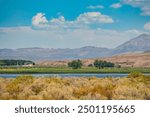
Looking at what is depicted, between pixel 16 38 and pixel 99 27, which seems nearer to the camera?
pixel 99 27

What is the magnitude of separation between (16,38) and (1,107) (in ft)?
128

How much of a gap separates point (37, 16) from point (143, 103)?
29409 mm

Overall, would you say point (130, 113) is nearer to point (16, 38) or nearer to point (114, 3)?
point (114, 3)

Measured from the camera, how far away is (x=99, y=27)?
163 ft

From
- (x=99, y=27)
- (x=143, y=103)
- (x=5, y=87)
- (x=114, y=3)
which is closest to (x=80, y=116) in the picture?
(x=143, y=103)

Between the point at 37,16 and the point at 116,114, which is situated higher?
the point at 37,16

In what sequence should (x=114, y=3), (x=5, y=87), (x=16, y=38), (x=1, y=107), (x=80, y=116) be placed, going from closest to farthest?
(x=80, y=116) → (x=1, y=107) → (x=5, y=87) → (x=114, y=3) → (x=16, y=38)

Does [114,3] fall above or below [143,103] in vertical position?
above

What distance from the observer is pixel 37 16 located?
4588cm

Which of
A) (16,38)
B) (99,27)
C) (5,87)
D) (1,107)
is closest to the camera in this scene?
(1,107)

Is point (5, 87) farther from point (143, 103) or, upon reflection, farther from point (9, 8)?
point (9, 8)

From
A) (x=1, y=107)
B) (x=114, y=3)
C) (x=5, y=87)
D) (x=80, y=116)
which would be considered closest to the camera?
(x=80, y=116)

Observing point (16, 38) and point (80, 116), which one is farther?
point (16, 38)

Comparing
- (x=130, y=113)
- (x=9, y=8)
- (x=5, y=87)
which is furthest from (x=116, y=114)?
(x=9, y=8)
